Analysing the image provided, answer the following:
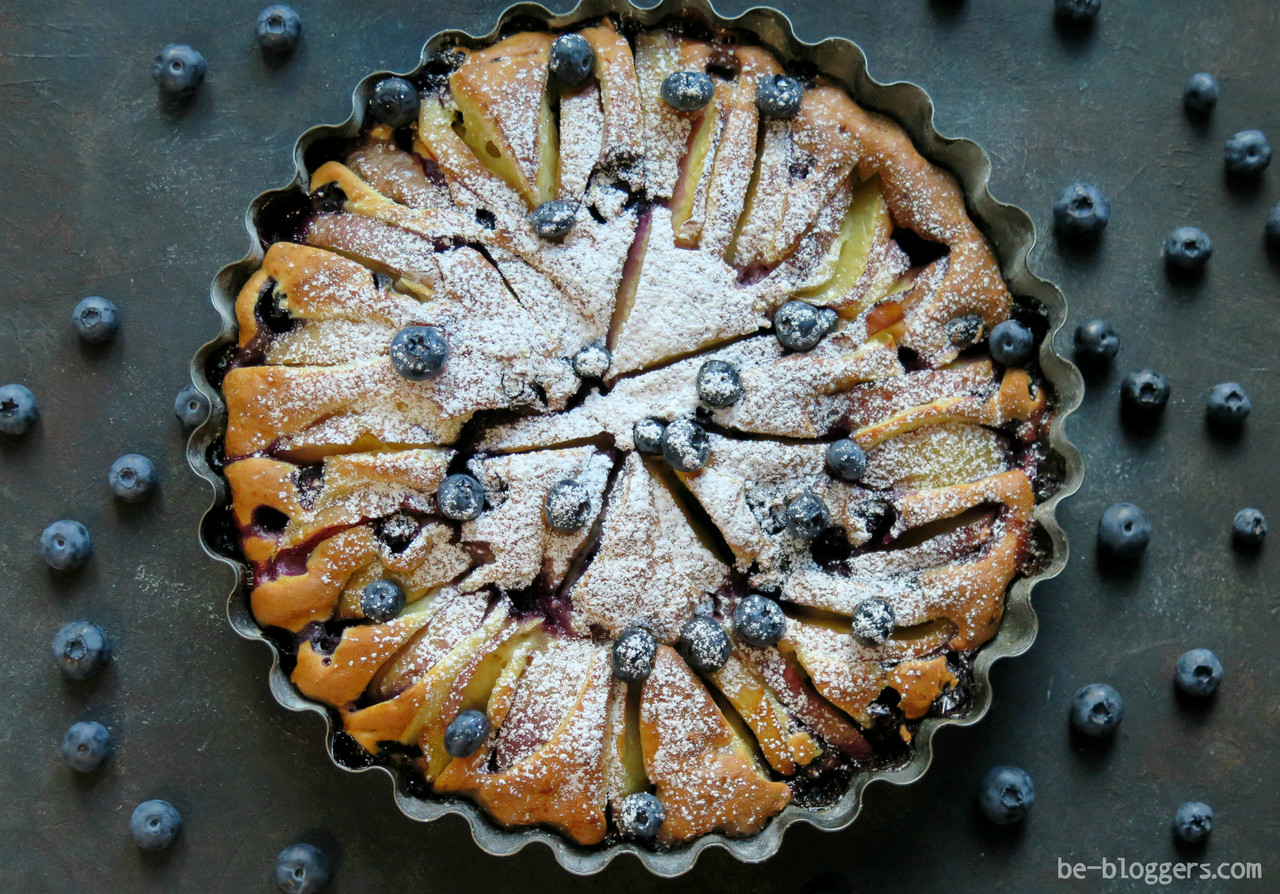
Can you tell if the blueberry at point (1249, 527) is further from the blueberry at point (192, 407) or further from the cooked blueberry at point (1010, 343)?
the blueberry at point (192, 407)

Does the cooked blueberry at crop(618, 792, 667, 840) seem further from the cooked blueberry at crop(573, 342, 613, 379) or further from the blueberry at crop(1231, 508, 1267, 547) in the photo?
the blueberry at crop(1231, 508, 1267, 547)

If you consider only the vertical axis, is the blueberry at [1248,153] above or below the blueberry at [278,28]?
below

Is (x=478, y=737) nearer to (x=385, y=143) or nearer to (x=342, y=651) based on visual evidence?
(x=342, y=651)

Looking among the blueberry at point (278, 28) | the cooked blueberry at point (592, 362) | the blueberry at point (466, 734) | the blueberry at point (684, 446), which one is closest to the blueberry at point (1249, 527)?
the blueberry at point (684, 446)

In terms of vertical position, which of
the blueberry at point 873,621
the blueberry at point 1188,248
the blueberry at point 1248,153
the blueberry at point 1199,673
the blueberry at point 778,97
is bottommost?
the blueberry at point 1199,673

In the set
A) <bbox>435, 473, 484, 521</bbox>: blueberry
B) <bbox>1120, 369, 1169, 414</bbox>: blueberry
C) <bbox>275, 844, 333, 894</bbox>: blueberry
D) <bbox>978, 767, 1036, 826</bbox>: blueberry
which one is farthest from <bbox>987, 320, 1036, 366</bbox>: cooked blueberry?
<bbox>275, 844, 333, 894</bbox>: blueberry

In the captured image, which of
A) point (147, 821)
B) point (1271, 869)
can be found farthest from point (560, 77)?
point (1271, 869)

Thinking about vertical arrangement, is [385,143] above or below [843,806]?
above
